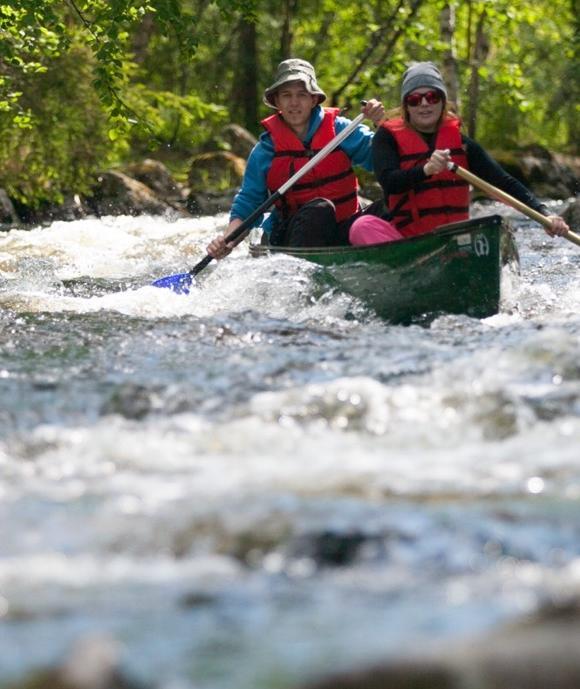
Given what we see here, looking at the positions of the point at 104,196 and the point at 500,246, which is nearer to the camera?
the point at 500,246

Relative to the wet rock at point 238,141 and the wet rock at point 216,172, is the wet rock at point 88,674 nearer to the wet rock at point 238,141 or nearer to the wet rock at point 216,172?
the wet rock at point 216,172

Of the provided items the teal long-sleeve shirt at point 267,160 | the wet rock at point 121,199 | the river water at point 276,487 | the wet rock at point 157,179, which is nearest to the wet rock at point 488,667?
the river water at point 276,487

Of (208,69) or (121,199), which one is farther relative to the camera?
(208,69)

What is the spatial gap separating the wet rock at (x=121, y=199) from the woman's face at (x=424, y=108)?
7.25 meters

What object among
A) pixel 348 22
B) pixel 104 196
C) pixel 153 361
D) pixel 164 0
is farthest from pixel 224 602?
pixel 348 22

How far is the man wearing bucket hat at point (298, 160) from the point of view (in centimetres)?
809

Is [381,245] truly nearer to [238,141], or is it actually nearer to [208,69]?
[238,141]

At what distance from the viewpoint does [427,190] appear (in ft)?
24.5

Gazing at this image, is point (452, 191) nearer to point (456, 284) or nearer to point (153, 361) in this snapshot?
point (456, 284)

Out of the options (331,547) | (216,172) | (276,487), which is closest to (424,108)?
(276,487)

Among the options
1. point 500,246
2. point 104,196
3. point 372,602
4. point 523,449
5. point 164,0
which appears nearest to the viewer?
point 372,602

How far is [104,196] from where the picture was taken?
48.1 feet

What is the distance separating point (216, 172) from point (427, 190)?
912 centimetres

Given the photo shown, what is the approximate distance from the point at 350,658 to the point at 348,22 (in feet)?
58.1
